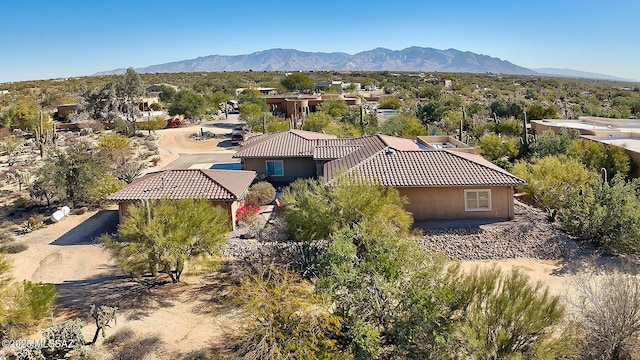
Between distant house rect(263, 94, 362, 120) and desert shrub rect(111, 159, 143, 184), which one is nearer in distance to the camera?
desert shrub rect(111, 159, 143, 184)

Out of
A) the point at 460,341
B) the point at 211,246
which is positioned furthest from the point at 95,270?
the point at 460,341

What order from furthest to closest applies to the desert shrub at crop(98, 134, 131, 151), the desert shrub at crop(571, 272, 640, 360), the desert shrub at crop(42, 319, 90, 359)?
1. the desert shrub at crop(98, 134, 131, 151)
2. the desert shrub at crop(42, 319, 90, 359)
3. the desert shrub at crop(571, 272, 640, 360)

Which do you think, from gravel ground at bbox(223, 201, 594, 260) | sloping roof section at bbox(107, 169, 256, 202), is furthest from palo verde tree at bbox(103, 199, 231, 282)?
sloping roof section at bbox(107, 169, 256, 202)

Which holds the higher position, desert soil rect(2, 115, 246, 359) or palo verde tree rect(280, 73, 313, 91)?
palo verde tree rect(280, 73, 313, 91)

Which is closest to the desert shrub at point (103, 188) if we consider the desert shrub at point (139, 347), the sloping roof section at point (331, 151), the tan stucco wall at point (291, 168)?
the tan stucco wall at point (291, 168)

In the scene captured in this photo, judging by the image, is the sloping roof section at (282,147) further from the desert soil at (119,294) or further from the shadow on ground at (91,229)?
the desert soil at (119,294)

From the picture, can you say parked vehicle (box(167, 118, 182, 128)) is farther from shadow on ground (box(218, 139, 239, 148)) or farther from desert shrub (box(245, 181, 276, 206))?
desert shrub (box(245, 181, 276, 206))

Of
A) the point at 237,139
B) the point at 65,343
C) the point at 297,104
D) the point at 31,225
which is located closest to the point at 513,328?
the point at 65,343
